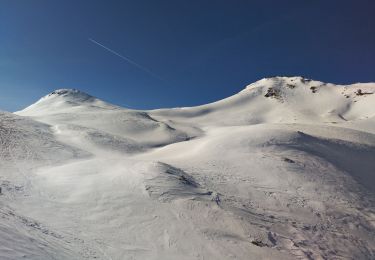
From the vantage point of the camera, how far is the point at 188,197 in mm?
19281

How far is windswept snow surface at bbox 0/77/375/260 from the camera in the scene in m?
13.8

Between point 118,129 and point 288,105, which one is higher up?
point 288,105

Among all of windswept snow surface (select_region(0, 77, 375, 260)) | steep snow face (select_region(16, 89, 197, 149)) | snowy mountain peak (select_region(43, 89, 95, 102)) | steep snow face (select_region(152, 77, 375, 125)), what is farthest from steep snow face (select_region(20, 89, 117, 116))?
windswept snow surface (select_region(0, 77, 375, 260))

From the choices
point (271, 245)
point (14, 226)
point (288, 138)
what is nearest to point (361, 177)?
point (288, 138)

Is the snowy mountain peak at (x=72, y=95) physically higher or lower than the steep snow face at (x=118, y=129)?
higher

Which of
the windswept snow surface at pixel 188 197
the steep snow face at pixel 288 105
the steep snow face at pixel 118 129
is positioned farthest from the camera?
the steep snow face at pixel 288 105

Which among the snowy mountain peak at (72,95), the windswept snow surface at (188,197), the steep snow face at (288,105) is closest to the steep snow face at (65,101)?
the snowy mountain peak at (72,95)

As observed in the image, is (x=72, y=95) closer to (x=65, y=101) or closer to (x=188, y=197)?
(x=65, y=101)

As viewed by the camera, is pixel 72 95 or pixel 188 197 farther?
pixel 72 95

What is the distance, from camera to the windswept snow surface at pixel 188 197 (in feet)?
45.3

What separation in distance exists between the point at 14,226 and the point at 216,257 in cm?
689

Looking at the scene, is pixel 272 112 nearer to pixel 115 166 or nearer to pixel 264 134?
pixel 264 134

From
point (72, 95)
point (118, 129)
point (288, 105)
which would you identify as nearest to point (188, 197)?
point (118, 129)

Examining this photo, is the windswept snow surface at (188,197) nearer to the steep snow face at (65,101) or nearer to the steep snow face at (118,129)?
the steep snow face at (118,129)
